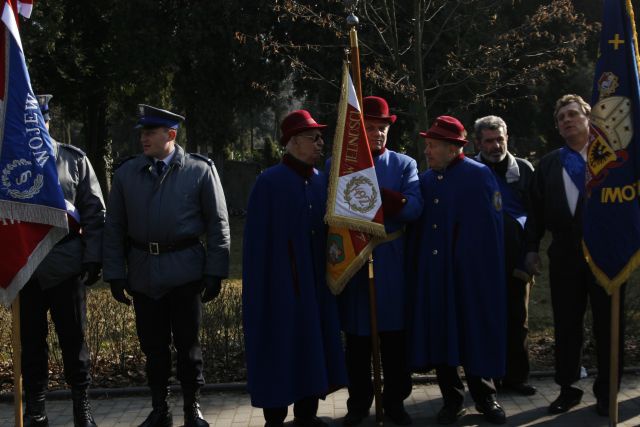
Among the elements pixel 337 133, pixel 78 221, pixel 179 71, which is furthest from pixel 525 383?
pixel 179 71

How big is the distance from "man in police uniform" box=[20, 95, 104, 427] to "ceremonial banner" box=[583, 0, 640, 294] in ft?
10.8

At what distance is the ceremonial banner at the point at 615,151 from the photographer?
479 cm

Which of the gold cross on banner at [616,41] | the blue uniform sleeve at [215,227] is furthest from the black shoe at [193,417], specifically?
the gold cross on banner at [616,41]

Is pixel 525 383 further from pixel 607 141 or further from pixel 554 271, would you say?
pixel 607 141

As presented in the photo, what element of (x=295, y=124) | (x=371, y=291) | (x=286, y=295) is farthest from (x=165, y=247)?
(x=371, y=291)

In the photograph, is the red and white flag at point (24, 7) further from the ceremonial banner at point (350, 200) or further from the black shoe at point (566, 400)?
the black shoe at point (566, 400)

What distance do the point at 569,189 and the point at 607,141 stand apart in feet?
2.05

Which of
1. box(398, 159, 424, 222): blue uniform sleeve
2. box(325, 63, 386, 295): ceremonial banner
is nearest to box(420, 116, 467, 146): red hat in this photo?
box(398, 159, 424, 222): blue uniform sleeve

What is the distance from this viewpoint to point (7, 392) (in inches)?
240

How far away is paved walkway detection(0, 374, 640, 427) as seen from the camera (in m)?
5.30

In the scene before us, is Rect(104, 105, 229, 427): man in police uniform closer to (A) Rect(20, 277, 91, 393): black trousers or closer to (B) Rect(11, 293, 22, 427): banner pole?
(A) Rect(20, 277, 91, 393): black trousers

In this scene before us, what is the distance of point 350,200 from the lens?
16.3ft

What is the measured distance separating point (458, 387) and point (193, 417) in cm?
183

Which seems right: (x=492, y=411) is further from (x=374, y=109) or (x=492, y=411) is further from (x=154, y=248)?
(x=154, y=248)
